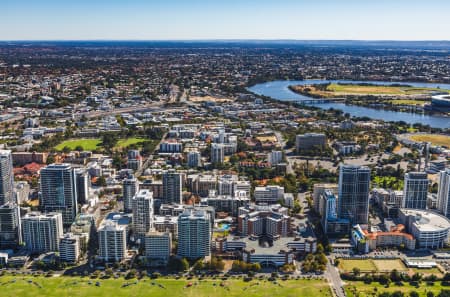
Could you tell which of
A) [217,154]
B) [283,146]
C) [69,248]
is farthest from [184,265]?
[283,146]

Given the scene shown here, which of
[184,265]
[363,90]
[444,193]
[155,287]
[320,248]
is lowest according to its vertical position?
[155,287]

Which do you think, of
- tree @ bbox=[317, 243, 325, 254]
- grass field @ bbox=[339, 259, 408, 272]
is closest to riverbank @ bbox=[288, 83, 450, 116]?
grass field @ bbox=[339, 259, 408, 272]

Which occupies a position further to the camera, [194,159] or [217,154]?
[217,154]

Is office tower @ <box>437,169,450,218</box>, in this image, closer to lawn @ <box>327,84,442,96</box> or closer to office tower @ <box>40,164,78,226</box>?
office tower @ <box>40,164,78,226</box>

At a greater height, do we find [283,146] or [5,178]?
[5,178]

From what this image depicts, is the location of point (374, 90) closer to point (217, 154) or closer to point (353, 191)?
point (217, 154)

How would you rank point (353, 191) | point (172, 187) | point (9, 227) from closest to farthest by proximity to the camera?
point (9, 227)
point (353, 191)
point (172, 187)

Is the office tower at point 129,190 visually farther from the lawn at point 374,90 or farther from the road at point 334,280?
the lawn at point 374,90
